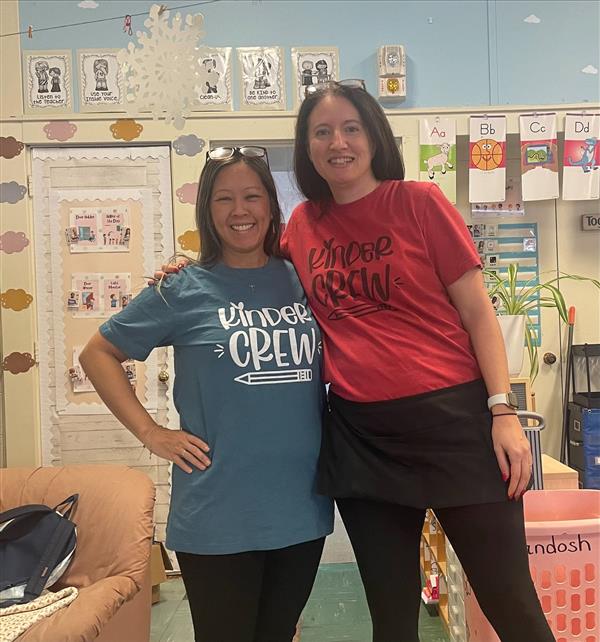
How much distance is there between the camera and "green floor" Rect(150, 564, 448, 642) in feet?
7.30

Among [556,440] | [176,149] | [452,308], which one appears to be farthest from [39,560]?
[556,440]

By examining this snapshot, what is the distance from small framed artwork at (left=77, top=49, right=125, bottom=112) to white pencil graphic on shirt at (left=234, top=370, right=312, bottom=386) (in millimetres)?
2247

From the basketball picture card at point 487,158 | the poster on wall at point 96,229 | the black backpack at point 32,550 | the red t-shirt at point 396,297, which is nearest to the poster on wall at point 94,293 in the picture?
the poster on wall at point 96,229

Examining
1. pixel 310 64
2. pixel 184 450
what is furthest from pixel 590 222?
pixel 184 450

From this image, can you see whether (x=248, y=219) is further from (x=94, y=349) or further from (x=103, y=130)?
(x=103, y=130)

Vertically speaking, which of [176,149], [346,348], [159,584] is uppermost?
[176,149]

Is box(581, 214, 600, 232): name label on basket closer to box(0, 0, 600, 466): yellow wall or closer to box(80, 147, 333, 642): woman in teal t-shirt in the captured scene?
box(0, 0, 600, 466): yellow wall

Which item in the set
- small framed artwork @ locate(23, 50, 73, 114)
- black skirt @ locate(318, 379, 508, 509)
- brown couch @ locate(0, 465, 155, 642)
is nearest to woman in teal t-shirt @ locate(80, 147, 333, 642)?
black skirt @ locate(318, 379, 508, 509)

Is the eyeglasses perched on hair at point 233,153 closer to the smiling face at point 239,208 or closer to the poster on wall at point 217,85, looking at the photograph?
the smiling face at point 239,208

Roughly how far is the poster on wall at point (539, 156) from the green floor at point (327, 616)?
6.75 ft

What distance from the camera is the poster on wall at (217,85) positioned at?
117 inches

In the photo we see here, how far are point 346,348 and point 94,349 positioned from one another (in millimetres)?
580

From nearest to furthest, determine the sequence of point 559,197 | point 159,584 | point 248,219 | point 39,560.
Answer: point 248,219 < point 39,560 < point 159,584 < point 559,197

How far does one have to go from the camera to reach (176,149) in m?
2.97
